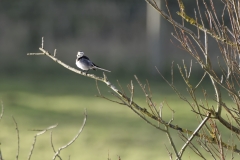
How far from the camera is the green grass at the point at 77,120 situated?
9.02m

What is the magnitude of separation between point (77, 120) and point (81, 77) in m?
5.10

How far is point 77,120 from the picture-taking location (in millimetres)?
11008

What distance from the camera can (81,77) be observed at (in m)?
16.0

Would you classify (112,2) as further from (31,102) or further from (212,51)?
(31,102)

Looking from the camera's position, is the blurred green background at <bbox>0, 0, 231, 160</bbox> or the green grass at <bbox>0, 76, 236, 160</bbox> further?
the blurred green background at <bbox>0, 0, 231, 160</bbox>

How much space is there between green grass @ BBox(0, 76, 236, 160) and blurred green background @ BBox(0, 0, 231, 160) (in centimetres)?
2

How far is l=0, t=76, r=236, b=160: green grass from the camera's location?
9.02 metres

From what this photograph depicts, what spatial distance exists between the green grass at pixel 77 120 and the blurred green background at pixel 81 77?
0.02 m

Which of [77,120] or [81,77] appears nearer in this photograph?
[77,120]

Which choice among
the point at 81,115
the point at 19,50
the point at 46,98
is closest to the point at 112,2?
the point at 19,50

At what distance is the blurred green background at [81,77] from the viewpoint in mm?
9531

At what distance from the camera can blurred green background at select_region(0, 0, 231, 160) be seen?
375 inches

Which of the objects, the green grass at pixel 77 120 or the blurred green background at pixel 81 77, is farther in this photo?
the blurred green background at pixel 81 77

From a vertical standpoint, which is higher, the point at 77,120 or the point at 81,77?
the point at 81,77
